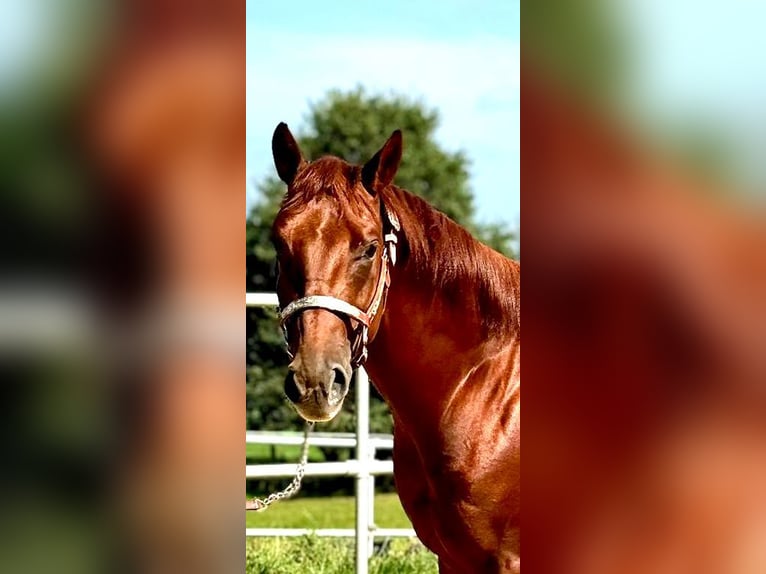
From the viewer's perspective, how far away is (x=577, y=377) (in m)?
0.52

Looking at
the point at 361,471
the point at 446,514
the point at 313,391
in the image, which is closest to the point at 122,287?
the point at 313,391

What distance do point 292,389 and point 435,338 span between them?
543 millimetres

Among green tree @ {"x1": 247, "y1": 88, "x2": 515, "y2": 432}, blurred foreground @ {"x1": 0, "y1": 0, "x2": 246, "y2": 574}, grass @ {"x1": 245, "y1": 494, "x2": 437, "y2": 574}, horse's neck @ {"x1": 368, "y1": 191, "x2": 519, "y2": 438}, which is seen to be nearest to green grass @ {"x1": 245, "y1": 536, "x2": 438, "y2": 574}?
grass @ {"x1": 245, "y1": 494, "x2": 437, "y2": 574}

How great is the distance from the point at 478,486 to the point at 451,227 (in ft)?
2.49

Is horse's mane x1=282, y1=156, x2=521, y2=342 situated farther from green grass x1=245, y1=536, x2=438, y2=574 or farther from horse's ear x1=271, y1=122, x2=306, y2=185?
green grass x1=245, y1=536, x2=438, y2=574

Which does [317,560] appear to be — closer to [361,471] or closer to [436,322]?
[361,471]

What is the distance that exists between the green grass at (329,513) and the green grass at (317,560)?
4.60m

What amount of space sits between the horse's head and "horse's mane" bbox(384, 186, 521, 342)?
0.12m

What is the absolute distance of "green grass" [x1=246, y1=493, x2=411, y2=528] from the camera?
10912 mm

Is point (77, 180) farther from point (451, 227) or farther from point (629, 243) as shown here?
point (451, 227)

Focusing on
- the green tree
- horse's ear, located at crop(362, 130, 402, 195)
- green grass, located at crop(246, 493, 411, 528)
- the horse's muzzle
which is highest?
the green tree

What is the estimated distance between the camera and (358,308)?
2344mm

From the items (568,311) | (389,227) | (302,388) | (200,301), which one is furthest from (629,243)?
(389,227)

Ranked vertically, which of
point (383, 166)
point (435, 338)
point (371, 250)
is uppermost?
point (383, 166)
